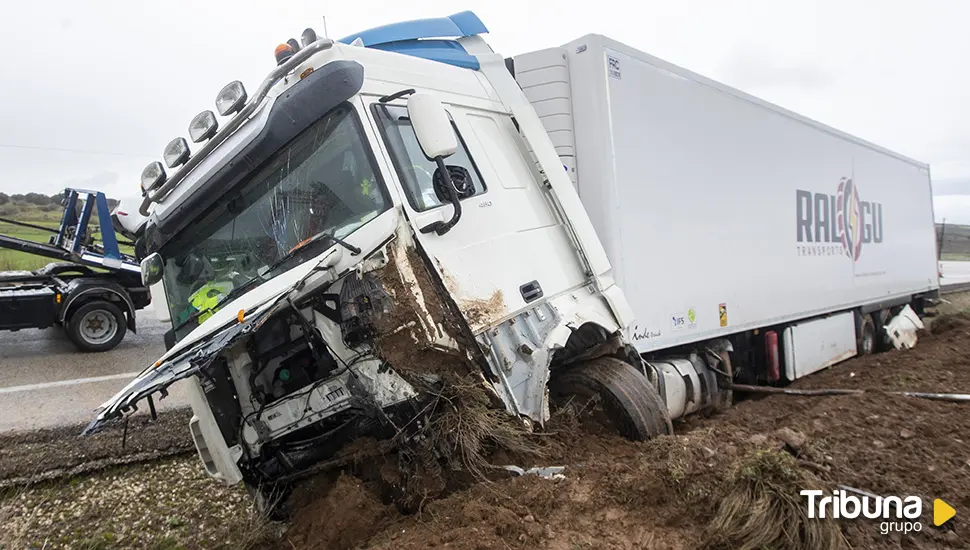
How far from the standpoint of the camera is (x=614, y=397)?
155 inches

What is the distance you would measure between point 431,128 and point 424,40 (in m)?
1.71

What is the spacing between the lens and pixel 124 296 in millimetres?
9164

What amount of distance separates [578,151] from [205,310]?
9.06ft

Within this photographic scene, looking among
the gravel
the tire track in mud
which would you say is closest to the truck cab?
the gravel

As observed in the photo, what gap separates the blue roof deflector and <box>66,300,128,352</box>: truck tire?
6268mm

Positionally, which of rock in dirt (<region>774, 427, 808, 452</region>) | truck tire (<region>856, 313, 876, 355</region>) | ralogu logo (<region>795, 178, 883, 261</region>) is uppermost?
ralogu logo (<region>795, 178, 883, 261</region>)

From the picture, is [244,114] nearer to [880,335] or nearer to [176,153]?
[176,153]

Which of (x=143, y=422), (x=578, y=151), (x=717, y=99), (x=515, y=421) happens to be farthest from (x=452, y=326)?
(x=717, y=99)

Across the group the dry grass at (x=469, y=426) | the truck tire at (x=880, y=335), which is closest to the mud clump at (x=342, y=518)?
the dry grass at (x=469, y=426)

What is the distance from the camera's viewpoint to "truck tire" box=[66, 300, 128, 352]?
28.6ft

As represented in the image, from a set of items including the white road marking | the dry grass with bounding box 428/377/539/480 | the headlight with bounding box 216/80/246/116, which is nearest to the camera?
the dry grass with bounding box 428/377/539/480

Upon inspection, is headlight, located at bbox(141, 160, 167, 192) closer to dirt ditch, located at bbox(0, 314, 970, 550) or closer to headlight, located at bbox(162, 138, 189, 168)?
headlight, located at bbox(162, 138, 189, 168)

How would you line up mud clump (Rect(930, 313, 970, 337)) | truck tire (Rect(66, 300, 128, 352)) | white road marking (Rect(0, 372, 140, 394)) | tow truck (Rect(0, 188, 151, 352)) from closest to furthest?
white road marking (Rect(0, 372, 140, 394))
tow truck (Rect(0, 188, 151, 352))
truck tire (Rect(66, 300, 128, 352))
mud clump (Rect(930, 313, 970, 337))

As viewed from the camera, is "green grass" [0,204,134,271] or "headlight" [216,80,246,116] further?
"green grass" [0,204,134,271]
